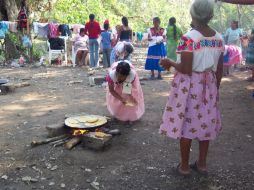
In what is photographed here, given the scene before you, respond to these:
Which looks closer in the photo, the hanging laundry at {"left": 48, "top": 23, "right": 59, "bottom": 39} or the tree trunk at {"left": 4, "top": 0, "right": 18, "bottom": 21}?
the hanging laundry at {"left": 48, "top": 23, "right": 59, "bottom": 39}

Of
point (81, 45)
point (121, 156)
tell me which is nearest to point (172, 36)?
point (81, 45)

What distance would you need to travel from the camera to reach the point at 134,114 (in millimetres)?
5309

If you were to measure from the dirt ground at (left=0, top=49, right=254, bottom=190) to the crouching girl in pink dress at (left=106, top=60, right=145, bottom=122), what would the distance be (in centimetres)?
19

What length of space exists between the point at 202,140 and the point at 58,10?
1500 cm

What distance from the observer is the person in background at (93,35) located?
11.8 m

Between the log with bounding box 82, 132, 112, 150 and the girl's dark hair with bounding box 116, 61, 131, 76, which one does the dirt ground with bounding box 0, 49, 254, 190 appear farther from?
the girl's dark hair with bounding box 116, 61, 131, 76

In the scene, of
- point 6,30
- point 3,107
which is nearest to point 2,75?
point 6,30

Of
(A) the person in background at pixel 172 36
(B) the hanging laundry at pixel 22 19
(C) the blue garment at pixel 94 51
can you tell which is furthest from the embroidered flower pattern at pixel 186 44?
(B) the hanging laundry at pixel 22 19

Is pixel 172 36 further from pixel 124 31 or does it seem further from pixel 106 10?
pixel 106 10

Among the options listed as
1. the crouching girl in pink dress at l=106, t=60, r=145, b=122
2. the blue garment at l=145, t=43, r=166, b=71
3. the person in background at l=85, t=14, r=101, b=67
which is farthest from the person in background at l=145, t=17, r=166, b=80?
the crouching girl in pink dress at l=106, t=60, r=145, b=122

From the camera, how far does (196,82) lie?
10.8 ft

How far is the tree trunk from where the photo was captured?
45.5 ft

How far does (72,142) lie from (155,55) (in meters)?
5.41

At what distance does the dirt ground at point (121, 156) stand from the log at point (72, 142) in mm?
56
